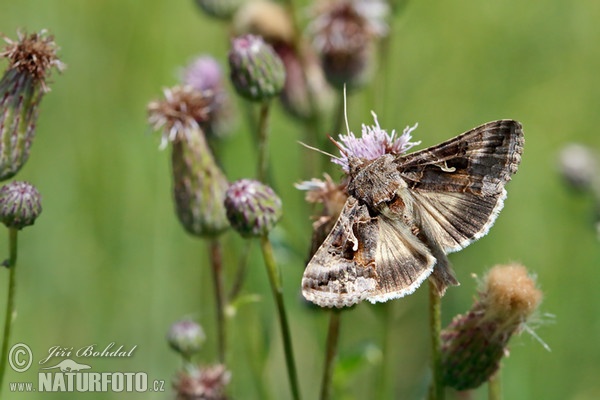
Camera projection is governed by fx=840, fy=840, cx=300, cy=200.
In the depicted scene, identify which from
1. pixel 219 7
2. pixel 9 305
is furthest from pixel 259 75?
pixel 9 305

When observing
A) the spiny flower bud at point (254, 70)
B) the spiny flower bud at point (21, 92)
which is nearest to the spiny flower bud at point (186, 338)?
the spiny flower bud at point (21, 92)

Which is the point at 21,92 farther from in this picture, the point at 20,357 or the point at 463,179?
the point at 463,179

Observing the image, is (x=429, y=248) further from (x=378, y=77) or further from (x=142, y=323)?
(x=142, y=323)

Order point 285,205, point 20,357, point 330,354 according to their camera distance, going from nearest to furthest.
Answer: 1. point 330,354
2. point 20,357
3. point 285,205

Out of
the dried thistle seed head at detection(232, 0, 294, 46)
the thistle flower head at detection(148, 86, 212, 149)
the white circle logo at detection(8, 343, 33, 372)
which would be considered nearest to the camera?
the thistle flower head at detection(148, 86, 212, 149)

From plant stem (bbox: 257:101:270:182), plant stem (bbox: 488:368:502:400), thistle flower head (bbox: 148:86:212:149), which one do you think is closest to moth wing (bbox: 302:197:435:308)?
plant stem (bbox: 488:368:502:400)

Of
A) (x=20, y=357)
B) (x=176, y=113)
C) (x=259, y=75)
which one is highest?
(x=259, y=75)

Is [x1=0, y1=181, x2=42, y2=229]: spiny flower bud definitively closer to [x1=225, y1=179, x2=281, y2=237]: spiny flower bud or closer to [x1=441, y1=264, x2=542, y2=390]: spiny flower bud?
[x1=225, y1=179, x2=281, y2=237]: spiny flower bud

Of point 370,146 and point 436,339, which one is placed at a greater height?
point 370,146
